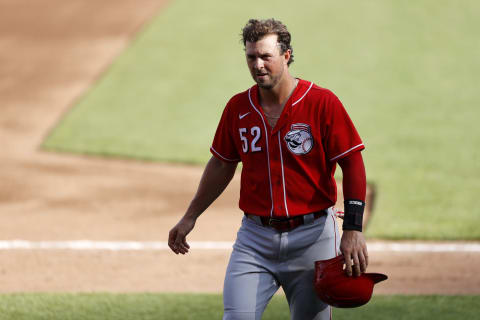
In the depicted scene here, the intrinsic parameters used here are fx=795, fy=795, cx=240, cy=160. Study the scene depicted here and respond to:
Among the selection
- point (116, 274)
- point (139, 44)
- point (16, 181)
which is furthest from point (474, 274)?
point (139, 44)

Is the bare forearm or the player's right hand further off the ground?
the bare forearm

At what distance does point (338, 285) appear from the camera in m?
4.01

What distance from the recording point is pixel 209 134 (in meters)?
13.4

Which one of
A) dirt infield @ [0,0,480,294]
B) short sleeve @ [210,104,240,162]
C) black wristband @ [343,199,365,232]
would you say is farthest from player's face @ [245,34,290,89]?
dirt infield @ [0,0,480,294]

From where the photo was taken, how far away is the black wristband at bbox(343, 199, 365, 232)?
4.08 metres

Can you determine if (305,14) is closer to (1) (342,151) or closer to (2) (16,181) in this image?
(2) (16,181)

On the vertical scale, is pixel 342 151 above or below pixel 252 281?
above

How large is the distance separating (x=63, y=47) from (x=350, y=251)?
1427cm

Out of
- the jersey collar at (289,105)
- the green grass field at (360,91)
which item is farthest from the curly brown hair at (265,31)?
the green grass field at (360,91)

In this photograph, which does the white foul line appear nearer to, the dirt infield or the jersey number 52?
the dirt infield

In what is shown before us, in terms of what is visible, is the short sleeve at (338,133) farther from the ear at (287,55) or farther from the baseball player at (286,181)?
the ear at (287,55)

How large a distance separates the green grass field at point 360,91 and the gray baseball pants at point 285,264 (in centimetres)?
497

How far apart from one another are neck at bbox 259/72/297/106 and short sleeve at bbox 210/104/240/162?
26 centimetres

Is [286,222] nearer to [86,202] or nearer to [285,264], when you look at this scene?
[285,264]
